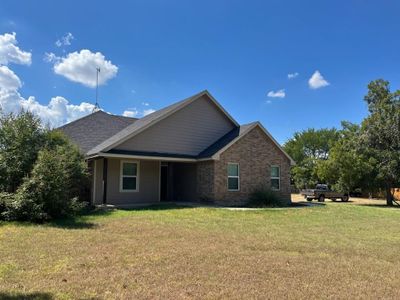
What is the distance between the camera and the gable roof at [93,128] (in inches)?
817

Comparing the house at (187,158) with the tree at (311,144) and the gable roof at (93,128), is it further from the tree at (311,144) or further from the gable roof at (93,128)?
the tree at (311,144)

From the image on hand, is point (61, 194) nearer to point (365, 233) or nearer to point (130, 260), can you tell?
point (130, 260)

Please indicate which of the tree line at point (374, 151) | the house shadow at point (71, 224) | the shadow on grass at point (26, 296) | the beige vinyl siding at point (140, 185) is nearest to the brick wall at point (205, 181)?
the beige vinyl siding at point (140, 185)

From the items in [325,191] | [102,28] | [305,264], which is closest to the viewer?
[305,264]

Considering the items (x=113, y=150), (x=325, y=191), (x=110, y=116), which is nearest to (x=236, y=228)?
(x=113, y=150)

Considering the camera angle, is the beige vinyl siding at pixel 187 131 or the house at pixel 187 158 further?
the beige vinyl siding at pixel 187 131

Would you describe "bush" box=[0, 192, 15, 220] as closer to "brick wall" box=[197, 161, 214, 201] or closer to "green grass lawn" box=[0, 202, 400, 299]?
"green grass lawn" box=[0, 202, 400, 299]

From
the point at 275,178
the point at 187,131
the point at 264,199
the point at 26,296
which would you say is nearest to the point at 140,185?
the point at 187,131

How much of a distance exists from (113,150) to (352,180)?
65.4ft

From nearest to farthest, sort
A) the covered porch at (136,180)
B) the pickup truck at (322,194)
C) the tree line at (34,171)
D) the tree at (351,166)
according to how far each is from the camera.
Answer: the tree line at (34,171)
the covered porch at (136,180)
the tree at (351,166)
the pickup truck at (322,194)

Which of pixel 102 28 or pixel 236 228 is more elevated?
pixel 102 28

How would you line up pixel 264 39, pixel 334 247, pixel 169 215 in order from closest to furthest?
1. pixel 334 247
2. pixel 169 215
3. pixel 264 39

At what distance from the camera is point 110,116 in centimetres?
2455

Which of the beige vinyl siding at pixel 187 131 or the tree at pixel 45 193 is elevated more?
the beige vinyl siding at pixel 187 131
